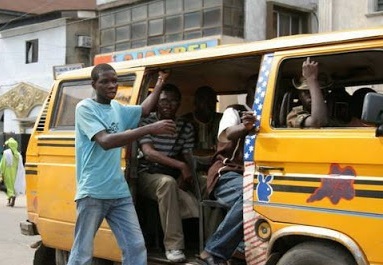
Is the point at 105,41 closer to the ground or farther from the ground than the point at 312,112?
farther from the ground

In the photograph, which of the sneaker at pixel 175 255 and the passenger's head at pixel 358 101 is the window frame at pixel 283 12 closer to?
the passenger's head at pixel 358 101

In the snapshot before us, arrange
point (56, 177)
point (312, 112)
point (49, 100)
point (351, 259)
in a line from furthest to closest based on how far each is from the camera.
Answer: point (49, 100)
point (56, 177)
point (312, 112)
point (351, 259)

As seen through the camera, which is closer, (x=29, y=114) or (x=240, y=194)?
(x=240, y=194)

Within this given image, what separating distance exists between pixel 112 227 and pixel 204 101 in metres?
1.82

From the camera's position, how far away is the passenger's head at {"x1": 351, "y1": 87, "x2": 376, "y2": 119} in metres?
4.46

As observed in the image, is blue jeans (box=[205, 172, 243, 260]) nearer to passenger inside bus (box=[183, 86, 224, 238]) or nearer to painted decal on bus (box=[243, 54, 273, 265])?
painted decal on bus (box=[243, 54, 273, 265])

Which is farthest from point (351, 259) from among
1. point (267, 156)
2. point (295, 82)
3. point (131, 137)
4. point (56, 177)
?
point (56, 177)

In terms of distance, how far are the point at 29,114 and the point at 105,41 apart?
560cm

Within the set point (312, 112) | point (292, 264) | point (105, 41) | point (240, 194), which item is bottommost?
point (292, 264)

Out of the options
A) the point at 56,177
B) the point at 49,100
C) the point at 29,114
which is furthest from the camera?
the point at 29,114

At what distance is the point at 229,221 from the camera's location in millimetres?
4262

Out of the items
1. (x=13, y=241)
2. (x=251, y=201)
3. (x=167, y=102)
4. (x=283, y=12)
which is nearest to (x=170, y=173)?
(x=167, y=102)

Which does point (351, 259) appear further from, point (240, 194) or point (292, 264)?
point (240, 194)

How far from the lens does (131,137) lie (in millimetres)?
4125
